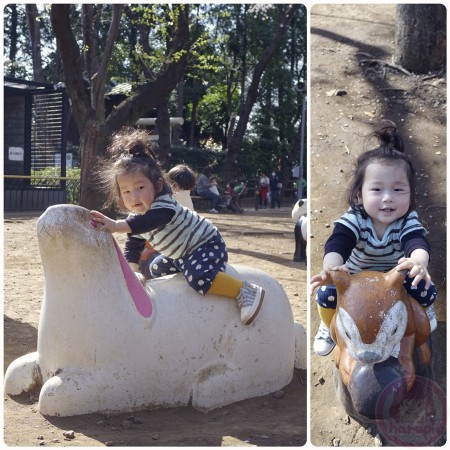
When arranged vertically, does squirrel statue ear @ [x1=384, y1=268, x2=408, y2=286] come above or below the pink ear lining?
above

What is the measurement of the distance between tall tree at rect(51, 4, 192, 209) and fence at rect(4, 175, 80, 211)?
20.2 feet

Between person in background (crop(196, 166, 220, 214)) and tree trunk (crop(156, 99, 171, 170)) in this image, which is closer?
tree trunk (crop(156, 99, 171, 170))

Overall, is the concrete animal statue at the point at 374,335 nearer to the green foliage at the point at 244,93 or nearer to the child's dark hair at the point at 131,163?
the child's dark hair at the point at 131,163

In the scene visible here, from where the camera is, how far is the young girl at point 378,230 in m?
2.76

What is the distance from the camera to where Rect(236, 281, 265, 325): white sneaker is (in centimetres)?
393

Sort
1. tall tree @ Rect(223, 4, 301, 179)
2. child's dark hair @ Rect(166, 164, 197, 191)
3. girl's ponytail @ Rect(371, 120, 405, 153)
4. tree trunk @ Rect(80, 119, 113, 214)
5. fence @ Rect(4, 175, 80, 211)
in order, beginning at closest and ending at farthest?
girl's ponytail @ Rect(371, 120, 405, 153)
child's dark hair @ Rect(166, 164, 197, 191)
tree trunk @ Rect(80, 119, 113, 214)
fence @ Rect(4, 175, 80, 211)
tall tree @ Rect(223, 4, 301, 179)

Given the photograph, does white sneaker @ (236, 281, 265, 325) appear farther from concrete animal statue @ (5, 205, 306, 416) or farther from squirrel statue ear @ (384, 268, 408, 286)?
squirrel statue ear @ (384, 268, 408, 286)

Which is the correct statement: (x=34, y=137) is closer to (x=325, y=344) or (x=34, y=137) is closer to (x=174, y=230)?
(x=174, y=230)

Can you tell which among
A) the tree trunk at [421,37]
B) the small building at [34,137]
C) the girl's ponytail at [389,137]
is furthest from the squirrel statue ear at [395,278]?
the small building at [34,137]

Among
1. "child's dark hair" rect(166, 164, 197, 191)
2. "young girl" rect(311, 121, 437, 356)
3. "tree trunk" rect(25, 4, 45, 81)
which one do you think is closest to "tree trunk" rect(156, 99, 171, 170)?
"tree trunk" rect(25, 4, 45, 81)

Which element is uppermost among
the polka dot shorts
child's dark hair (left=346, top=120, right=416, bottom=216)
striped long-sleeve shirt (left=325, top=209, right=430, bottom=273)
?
child's dark hair (left=346, top=120, right=416, bottom=216)

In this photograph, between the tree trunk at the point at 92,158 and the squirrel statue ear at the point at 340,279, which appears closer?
the squirrel statue ear at the point at 340,279

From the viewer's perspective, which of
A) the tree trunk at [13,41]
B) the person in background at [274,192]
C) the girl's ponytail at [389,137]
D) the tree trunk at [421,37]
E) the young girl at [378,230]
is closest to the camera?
the young girl at [378,230]

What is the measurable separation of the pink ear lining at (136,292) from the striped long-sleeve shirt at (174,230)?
17 centimetres
